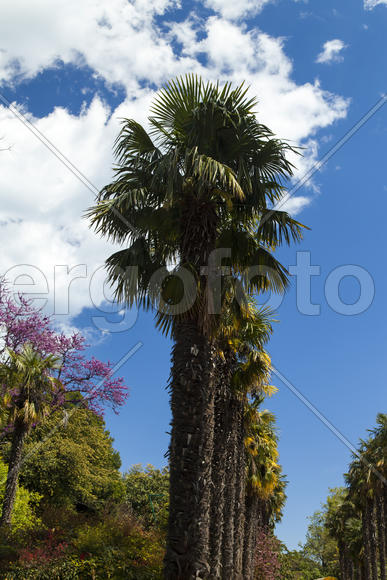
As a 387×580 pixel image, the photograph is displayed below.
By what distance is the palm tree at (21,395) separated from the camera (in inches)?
695

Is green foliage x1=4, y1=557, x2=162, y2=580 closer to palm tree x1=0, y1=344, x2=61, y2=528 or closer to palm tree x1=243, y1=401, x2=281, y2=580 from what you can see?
palm tree x1=0, y1=344, x2=61, y2=528

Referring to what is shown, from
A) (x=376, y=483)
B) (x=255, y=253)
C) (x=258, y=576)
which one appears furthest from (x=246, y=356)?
(x=376, y=483)

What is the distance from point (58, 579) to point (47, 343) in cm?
1376

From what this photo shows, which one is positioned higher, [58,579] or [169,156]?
[169,156]

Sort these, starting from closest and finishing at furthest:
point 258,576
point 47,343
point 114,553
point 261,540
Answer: point 114,553 → point 47,343 → point 258,576 → point 261,540

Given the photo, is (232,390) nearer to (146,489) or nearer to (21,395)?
(21,395)

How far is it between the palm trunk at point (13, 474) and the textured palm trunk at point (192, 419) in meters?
10.7

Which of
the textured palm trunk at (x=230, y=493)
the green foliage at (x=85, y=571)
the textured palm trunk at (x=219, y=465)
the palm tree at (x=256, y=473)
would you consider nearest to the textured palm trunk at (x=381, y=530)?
the palm tree at (x=256, y=473)

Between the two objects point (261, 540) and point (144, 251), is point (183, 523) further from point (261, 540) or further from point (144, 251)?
point (261, 540)

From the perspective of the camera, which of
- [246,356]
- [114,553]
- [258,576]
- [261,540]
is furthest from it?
[261,540]

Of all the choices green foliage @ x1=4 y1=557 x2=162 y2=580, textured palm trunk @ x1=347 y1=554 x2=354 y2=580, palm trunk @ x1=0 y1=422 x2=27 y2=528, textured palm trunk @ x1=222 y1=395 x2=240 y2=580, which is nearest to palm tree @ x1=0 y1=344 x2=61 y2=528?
palm trunk @ x1=0 y1=422 x2=27 y2=528

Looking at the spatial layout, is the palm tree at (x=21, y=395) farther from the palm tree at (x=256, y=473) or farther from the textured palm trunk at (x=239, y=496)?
the palm tree at (x=256, y=473)

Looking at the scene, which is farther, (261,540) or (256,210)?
(261,540)

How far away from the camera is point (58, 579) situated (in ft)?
36.2
